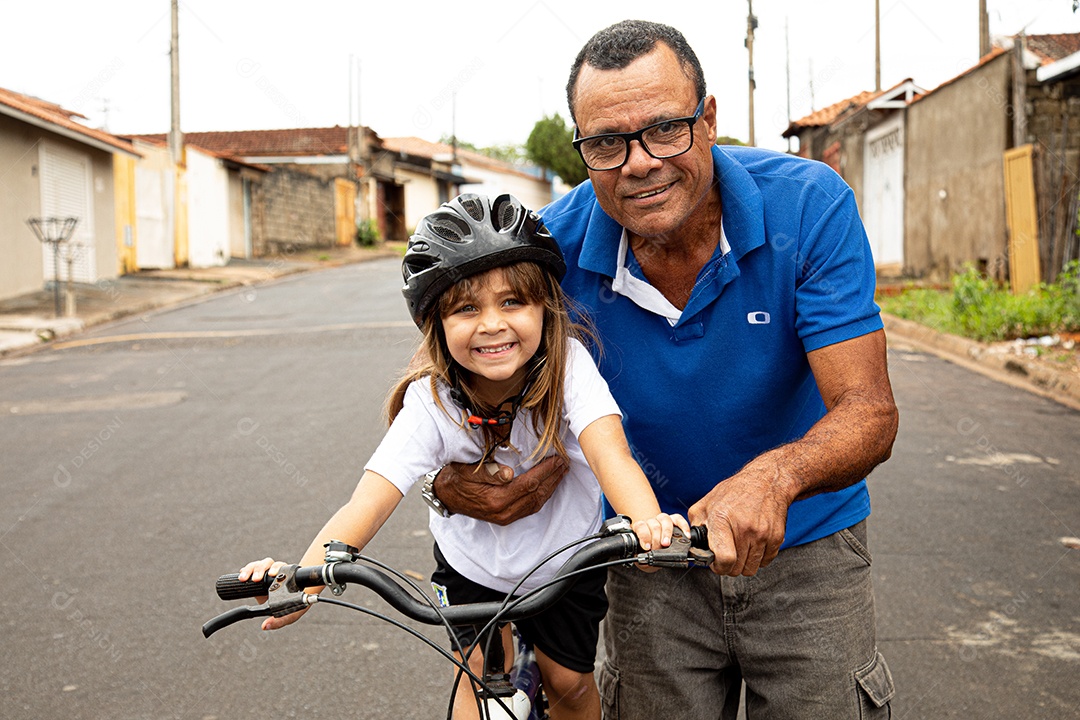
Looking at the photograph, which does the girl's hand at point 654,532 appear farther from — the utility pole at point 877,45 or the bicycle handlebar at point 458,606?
the utility pole at point 877,45

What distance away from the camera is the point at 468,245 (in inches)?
92.9

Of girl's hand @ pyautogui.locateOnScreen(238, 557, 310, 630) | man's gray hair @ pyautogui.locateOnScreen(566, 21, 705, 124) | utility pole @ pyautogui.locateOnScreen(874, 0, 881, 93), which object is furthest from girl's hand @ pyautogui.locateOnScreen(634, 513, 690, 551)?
utility pole @ pyautogui.locateOnScreen(874, 0, 881, 93)

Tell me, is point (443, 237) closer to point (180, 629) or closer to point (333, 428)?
point (180, 629)

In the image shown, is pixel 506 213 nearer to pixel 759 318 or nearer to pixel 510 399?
pixel 510 399

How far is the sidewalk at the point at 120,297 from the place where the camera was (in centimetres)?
1498

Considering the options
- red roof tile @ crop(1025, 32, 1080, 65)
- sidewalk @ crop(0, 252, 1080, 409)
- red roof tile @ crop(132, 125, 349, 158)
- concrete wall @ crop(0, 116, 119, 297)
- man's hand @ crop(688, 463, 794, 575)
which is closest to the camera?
man's hand @ crop(688, 463, 794, 575)

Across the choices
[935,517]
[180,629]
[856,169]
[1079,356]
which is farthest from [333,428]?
[856,169]

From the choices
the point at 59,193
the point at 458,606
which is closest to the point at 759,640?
the point at 458,606

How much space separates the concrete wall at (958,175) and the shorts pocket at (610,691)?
47.3ft

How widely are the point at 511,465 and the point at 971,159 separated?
53.0ft

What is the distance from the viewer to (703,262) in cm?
244

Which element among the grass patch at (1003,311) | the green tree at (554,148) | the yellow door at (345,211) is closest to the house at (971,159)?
the grass patch at (1003,311)

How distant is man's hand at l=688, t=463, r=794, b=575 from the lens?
1826 mm

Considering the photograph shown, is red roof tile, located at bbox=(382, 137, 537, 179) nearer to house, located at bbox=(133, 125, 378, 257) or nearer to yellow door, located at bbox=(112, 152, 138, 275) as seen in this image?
house, located at bbox=(133, 125, 378, 257)
